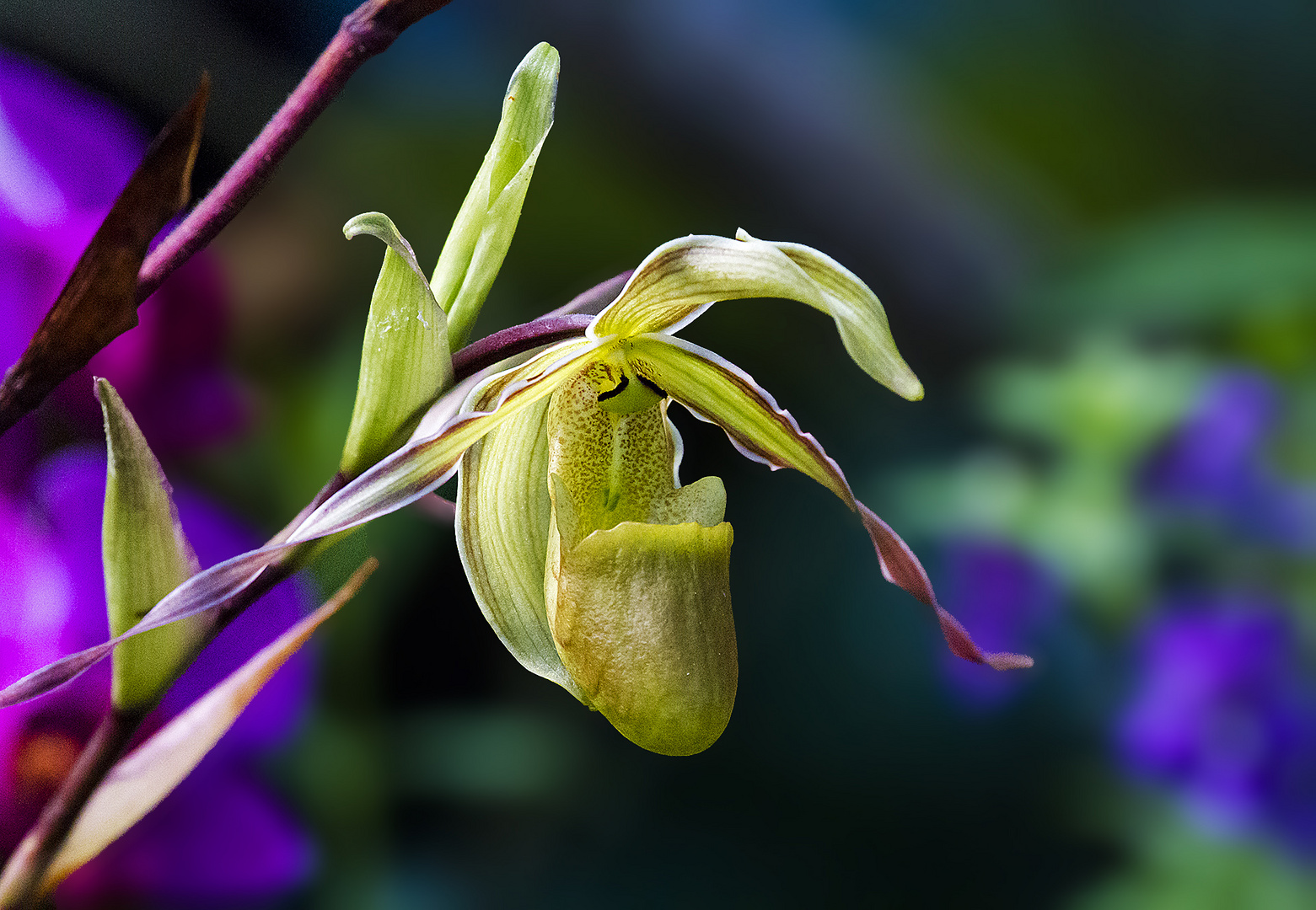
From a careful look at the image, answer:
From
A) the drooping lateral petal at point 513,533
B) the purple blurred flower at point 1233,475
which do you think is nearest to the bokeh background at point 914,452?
the purple blurred flower at point 1233,475

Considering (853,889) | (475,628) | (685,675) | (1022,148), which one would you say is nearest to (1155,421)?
(1022,148)

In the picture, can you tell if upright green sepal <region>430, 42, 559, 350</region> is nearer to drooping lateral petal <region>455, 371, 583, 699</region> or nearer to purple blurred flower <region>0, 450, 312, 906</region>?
drooping lateral petal <region>455, 371, 583, 699</region>

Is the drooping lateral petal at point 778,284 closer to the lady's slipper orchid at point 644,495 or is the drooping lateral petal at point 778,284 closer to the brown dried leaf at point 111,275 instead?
the lady's slipper orchid at point 644,495

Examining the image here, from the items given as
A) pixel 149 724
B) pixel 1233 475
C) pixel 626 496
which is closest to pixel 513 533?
pixel 626 496

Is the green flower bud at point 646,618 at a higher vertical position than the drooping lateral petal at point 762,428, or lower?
lower

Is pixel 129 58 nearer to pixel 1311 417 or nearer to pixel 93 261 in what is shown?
pixel 93 261

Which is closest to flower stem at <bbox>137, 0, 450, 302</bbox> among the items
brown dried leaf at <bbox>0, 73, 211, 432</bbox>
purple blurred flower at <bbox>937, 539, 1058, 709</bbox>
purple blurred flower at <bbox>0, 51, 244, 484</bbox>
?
brown dried leaf at <bbox>0, 73, 211, 432</bbox>
